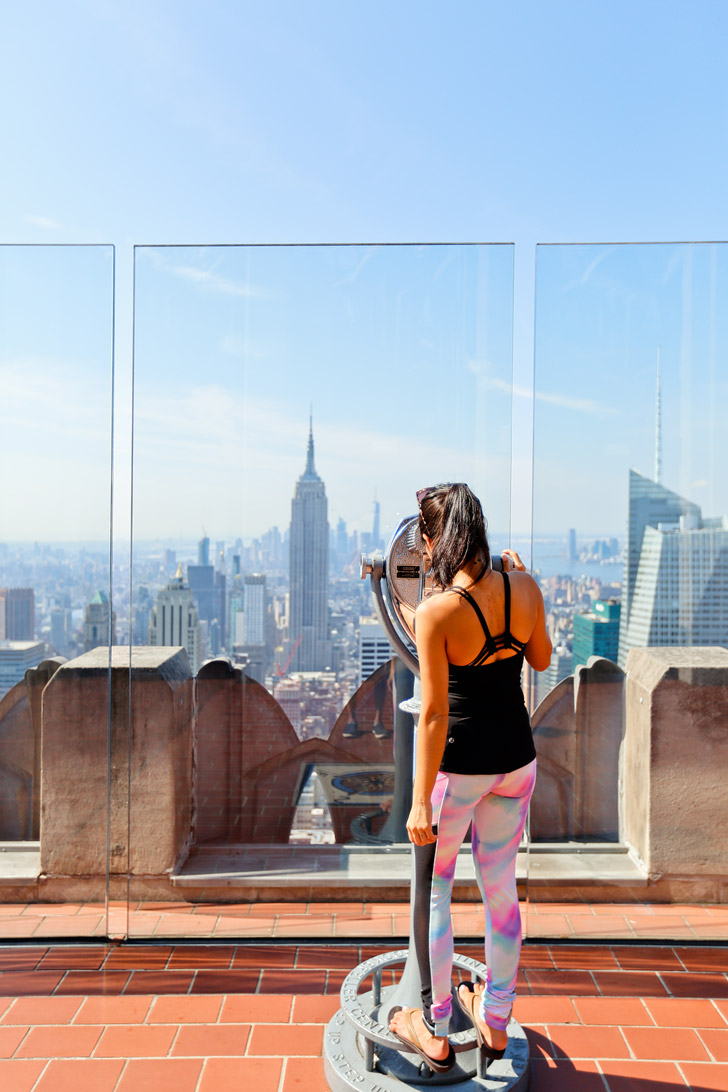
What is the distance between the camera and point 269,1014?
→ 7.95 feet

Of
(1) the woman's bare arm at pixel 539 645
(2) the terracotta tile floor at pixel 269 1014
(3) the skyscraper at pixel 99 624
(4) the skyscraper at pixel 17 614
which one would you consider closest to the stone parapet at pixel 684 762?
(2) the terracotta tile floor at pixel 269 1014

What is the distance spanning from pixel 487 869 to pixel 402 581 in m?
0.71

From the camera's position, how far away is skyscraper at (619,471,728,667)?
2.97 meters

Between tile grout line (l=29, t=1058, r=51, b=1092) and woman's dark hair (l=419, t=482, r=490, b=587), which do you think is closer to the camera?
woman's dark hair (l=419, t=482, r=490, b=587)

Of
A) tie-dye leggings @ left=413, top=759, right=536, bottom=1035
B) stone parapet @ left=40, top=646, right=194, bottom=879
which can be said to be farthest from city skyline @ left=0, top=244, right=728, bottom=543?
tie-dye leggings @ left=413, top=759, right=536, bottom=1035

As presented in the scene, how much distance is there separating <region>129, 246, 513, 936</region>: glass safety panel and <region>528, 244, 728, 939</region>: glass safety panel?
25 cm

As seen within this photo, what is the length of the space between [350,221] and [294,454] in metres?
0.87

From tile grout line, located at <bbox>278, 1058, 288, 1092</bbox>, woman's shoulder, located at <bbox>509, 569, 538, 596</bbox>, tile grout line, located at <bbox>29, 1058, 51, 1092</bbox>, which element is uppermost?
woman's shoulder, located at <bbox>509, 569, 538, 596</bbox>

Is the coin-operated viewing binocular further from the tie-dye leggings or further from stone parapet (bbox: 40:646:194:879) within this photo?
stone parapet (bbox: 40:646:194:879)

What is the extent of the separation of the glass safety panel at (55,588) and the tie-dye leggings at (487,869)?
5.08 ft

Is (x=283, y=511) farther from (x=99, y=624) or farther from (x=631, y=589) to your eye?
(x=631, y=589)

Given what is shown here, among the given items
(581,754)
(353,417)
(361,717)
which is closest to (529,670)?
(581,754)

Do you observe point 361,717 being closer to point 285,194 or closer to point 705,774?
point 705,774

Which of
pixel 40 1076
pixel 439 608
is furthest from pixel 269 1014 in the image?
pixel 439 608
